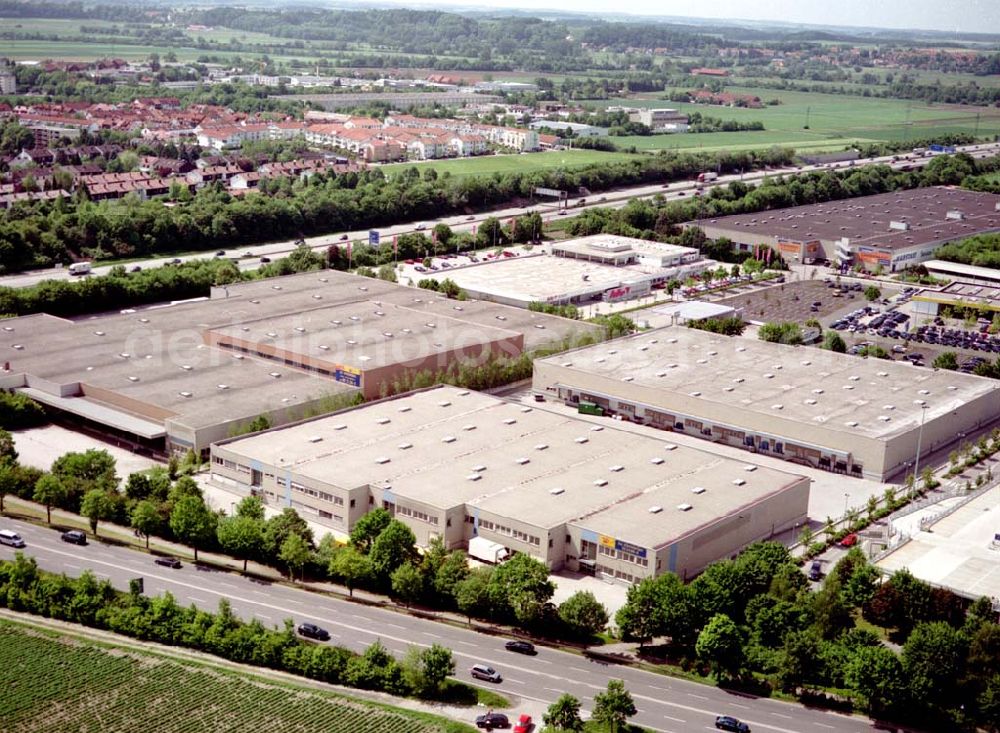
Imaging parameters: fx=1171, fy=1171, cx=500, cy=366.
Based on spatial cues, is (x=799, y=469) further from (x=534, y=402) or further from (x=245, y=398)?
(x=245, y=398)

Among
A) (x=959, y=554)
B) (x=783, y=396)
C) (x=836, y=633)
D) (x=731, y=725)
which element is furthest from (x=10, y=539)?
(x=783, y=396)

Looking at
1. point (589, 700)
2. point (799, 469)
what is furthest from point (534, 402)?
point (589, 700)

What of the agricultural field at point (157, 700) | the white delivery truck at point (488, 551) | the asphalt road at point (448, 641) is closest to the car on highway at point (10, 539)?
the asphalt road at point (448, 641)

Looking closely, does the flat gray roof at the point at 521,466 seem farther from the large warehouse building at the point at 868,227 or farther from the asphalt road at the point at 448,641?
the large warehouse building at the point at 868,227

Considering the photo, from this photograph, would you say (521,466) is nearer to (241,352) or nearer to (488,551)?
(488,551)

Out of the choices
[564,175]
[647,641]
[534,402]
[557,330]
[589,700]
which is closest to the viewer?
[589,700]

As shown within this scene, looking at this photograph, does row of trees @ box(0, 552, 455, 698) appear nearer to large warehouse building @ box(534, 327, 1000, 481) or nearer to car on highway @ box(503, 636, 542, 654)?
car on highway @ box(503, 636, 542, 654)

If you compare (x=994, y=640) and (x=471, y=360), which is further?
(x=471, y=360)
